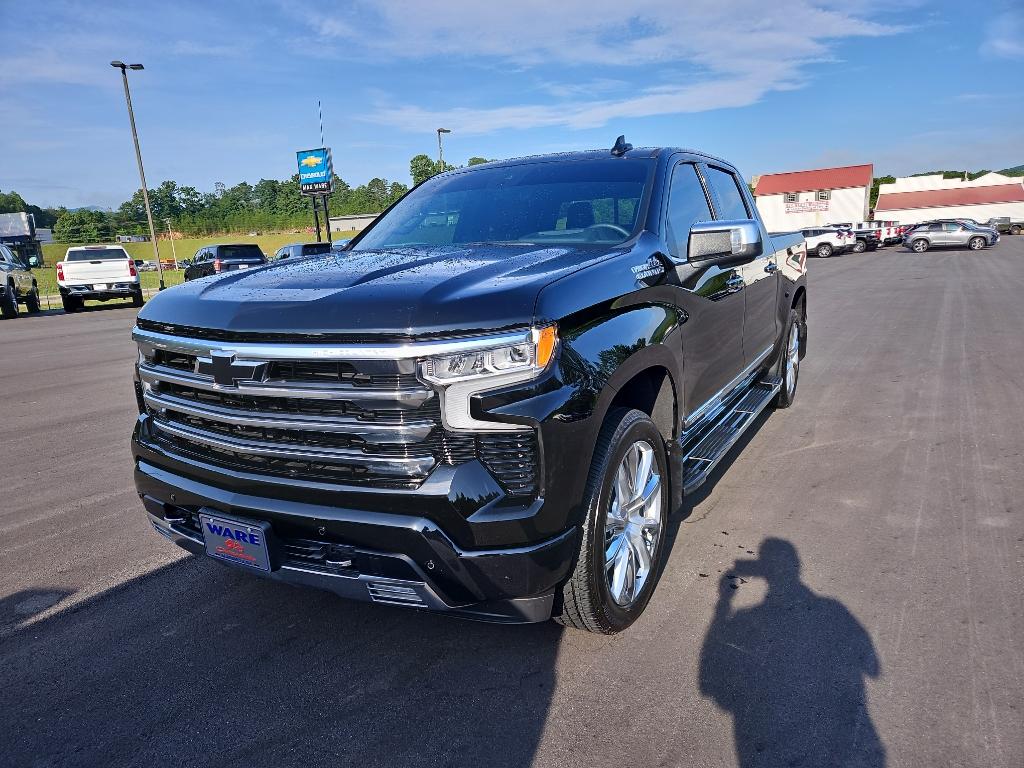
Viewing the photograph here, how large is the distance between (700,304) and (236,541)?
2377 millimetres

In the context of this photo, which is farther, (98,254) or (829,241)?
→ (829,241)

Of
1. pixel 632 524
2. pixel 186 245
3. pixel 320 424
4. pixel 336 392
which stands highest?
pixel 186 245

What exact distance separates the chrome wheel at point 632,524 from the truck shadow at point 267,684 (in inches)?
14.7

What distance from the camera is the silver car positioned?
114 ft

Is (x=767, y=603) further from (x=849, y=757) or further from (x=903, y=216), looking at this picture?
(x=903, y=216)

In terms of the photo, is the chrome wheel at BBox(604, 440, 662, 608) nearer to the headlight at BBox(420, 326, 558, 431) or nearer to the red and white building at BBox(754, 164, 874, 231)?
the headlight at BBox(420, 326, 558, 431)

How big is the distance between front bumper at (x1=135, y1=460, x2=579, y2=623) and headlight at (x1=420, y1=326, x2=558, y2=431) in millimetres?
340

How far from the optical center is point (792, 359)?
6355mm

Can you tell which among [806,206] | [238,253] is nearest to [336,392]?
[238,253]

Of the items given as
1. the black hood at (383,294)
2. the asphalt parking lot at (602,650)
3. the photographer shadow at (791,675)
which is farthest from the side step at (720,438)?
the black hood at (383,294)

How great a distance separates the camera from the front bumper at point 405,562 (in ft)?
7.26

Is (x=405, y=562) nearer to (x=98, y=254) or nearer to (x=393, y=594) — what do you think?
(x=393, y=594)

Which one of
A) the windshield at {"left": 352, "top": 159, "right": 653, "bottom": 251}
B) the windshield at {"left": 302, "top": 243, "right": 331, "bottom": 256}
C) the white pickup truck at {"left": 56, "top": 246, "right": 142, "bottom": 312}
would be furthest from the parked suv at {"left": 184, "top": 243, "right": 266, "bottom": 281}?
the windshield at {"left": 352, "top": 159, "right": 653, "bottom": 251}

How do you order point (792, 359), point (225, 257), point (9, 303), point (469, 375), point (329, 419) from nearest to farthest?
point (469, 375), point (329, 419), point (792, 359), point (9, 303), point (225, 257)
